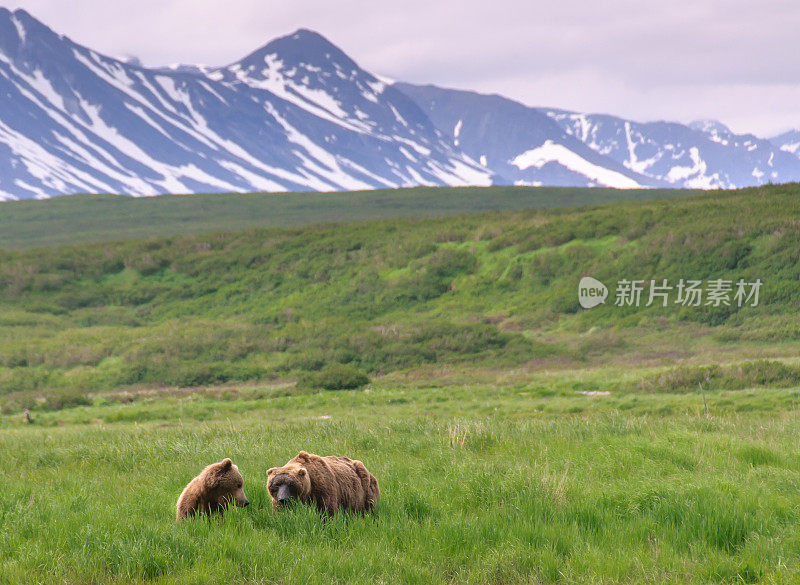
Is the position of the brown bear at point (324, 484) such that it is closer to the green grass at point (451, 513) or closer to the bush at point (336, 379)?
the green grass at point (451, 513)

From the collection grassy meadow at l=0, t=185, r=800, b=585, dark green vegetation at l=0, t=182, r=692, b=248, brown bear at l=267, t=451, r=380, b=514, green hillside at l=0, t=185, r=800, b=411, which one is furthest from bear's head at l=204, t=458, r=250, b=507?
dark green vegetation at l=0, t=182, r=692, b=248

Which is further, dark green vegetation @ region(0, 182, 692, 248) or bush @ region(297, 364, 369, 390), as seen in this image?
dark green vegetation @ region(0, 182, 692, 248)

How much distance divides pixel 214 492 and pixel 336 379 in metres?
20.2

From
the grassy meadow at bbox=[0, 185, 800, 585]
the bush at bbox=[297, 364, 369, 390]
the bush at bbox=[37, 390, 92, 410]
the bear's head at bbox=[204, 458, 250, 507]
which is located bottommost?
the bush at bbox=[37, 390, 92, 410]

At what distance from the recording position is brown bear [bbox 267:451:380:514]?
592 cm

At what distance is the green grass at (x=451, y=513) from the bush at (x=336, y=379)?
14874 mm

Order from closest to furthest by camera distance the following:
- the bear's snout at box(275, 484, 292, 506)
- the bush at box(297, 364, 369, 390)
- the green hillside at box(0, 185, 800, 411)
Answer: the bear's snout at box(275, 484, 292, 506), the bush at box(297, 364, 369, 390), the green hillside at box(0, 185, 800, 411)

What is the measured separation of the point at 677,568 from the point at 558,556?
84cm

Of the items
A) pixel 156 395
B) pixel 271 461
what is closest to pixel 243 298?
pixel 156 395

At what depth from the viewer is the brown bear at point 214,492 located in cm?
618

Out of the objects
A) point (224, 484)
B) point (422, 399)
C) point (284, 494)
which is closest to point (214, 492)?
point (224, 484)

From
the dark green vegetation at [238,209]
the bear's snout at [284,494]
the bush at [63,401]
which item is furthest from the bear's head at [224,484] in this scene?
the dark green vegetation at [238,209]

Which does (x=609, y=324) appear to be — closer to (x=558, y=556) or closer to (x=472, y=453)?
(x=472, y=453)

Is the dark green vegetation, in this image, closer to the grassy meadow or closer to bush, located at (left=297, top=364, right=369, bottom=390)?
the grassy meadow
